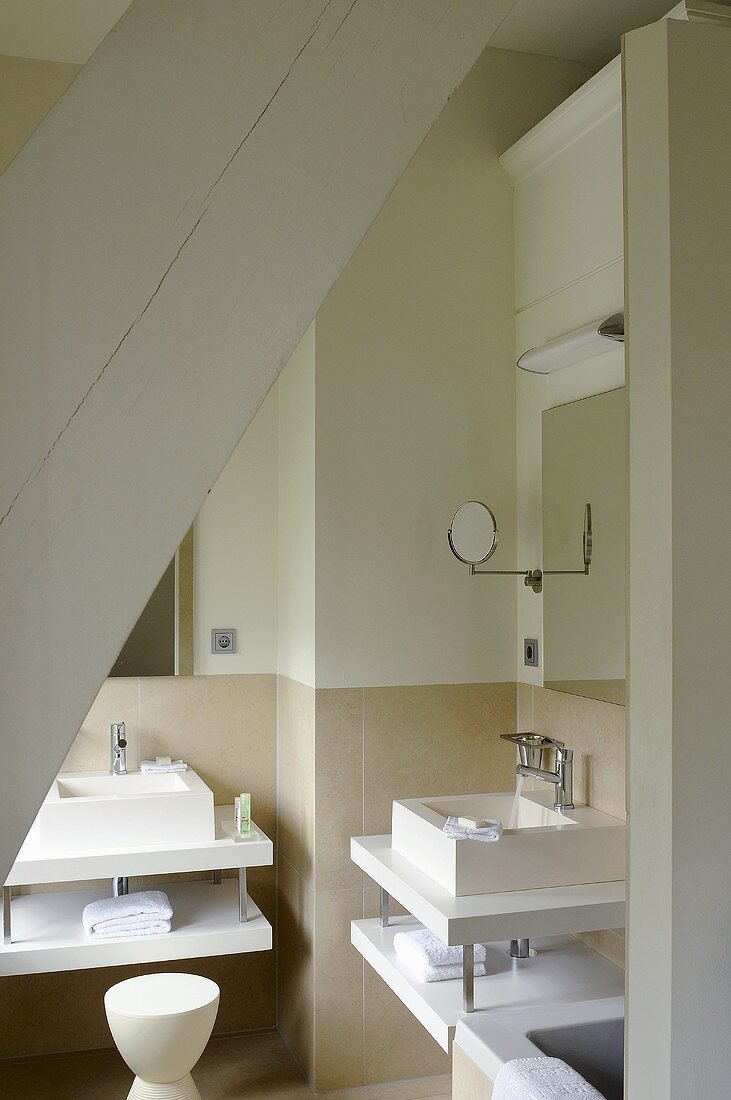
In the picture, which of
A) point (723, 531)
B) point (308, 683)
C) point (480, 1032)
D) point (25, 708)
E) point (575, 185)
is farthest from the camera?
point (308, 683)

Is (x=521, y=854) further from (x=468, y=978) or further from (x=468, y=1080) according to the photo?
(x=468, y=1080)

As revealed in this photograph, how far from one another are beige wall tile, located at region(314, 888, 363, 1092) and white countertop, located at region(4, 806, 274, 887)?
0.27 m

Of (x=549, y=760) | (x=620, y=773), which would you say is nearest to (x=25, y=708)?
(x=620, y=773)

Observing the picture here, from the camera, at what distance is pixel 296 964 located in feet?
9.24

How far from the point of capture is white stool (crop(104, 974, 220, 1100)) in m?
2.28

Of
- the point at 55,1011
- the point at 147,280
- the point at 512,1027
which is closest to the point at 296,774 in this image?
the point at 55,1011

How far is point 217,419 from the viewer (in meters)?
0.39

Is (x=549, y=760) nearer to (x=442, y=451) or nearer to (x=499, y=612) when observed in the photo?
(x=499, y=612)

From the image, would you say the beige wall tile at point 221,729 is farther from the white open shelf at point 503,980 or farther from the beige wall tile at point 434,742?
the white open shelf at point 503,980

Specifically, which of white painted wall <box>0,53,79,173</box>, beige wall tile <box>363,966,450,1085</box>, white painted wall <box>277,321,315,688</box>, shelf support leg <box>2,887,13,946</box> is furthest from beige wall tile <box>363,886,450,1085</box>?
white painted wall <box>0,53,79,173</box>

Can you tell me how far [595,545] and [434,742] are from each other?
75cm

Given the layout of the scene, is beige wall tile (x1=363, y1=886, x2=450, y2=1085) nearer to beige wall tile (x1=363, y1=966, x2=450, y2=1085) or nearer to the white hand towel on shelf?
beige wall tile (x1=363, y1=966, x2=450, y2=1085)

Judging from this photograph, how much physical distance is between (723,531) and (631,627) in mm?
103

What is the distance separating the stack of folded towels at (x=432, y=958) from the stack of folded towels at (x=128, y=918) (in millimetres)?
630
